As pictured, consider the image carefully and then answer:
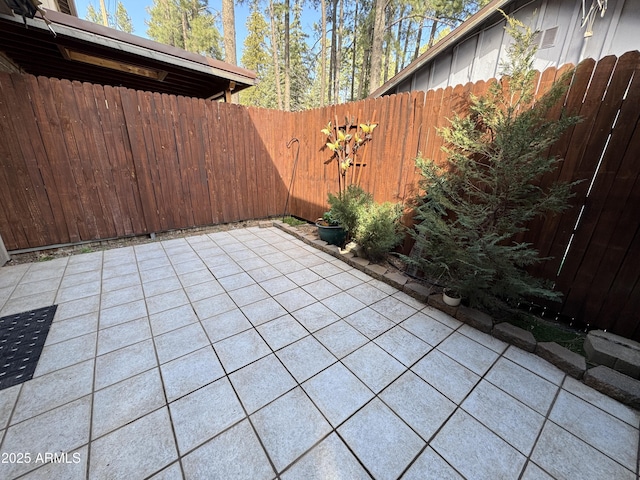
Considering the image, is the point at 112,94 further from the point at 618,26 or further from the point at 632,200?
the point at 618,26

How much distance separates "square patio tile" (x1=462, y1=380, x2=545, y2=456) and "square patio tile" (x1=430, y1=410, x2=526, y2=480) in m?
0.05

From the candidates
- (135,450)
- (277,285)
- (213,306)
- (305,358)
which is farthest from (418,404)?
(213,306)

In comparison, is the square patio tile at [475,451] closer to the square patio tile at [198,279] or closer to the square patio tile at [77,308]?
the square patio tile at [198,279]

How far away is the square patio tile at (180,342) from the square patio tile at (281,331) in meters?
0.43

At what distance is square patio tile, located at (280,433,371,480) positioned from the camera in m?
1.09

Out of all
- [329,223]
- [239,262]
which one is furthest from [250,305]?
[329,223]

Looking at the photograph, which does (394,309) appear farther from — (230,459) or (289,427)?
(230,459)

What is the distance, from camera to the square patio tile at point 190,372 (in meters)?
1.47

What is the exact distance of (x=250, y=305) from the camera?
7.45 feet

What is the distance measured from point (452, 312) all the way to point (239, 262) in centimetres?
243

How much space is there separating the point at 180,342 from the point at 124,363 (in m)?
0.33

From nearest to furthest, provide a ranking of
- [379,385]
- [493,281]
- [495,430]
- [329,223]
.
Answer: [495,430] → [379,385] → [493,281] → [329,223]

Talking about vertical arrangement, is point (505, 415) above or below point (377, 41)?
below

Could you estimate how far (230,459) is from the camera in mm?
1143
